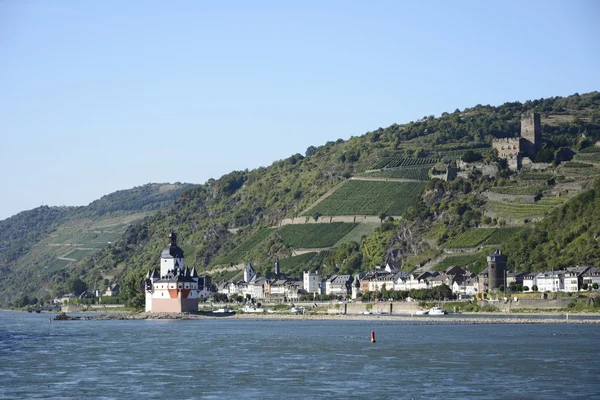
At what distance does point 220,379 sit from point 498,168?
313 ft

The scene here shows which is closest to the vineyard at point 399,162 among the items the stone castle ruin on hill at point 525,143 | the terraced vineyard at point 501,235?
the stone castle ruin on hill at point 525,143

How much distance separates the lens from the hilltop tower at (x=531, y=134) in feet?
484

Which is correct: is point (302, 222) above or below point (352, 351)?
above

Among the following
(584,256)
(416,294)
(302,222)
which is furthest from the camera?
(302,222)

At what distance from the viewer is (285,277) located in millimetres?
142000

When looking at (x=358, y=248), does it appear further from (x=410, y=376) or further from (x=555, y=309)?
(x=410, y=376)

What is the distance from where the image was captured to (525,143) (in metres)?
148

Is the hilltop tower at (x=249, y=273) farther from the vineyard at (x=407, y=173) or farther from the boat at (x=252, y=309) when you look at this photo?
the boat at (x=252, y=309)

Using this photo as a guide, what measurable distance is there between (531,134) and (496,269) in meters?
48.5

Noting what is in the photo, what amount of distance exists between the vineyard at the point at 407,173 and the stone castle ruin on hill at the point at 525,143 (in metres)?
9.99

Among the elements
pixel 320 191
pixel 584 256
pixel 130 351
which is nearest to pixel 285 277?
pixel 320 191

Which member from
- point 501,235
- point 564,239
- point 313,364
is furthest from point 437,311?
point 313,364

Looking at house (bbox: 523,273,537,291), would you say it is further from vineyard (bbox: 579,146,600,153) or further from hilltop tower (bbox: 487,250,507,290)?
vineyard (bbox: 579,146,600,153)

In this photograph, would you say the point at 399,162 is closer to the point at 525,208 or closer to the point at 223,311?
the point at 525,208
